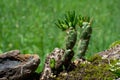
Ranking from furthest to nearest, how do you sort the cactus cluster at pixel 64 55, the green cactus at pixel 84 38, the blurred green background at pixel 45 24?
the blurred green background at pixel 45 24
the green cactus at pixel 84 38
the cactus cluster at pixel 64 55

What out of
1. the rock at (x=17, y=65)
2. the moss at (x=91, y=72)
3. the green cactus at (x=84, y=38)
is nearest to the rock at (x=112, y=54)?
the moss at (x=91, y=72)

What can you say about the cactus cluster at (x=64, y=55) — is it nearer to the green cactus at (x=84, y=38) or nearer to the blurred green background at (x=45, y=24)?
the green cactus at (x=84, y=38)

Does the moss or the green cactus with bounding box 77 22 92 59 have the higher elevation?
the green cactus with bounding box 77 22 92 59

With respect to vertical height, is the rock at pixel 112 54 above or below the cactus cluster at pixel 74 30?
below

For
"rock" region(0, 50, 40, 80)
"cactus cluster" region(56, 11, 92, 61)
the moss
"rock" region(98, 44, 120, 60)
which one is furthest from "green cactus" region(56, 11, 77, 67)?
"rock" region(98, 44, 120, 60)

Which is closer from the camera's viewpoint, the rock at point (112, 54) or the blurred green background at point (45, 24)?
the rock at point (112, 54)

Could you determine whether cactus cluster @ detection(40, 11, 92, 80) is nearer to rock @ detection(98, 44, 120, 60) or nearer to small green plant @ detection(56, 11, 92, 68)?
small green plant @ detection(56, 11, 92, 68)

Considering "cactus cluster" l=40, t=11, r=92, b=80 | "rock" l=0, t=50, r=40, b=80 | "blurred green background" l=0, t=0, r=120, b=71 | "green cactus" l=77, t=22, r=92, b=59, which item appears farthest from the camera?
"blurred green background" l=0, t=0, r=120, b=71
